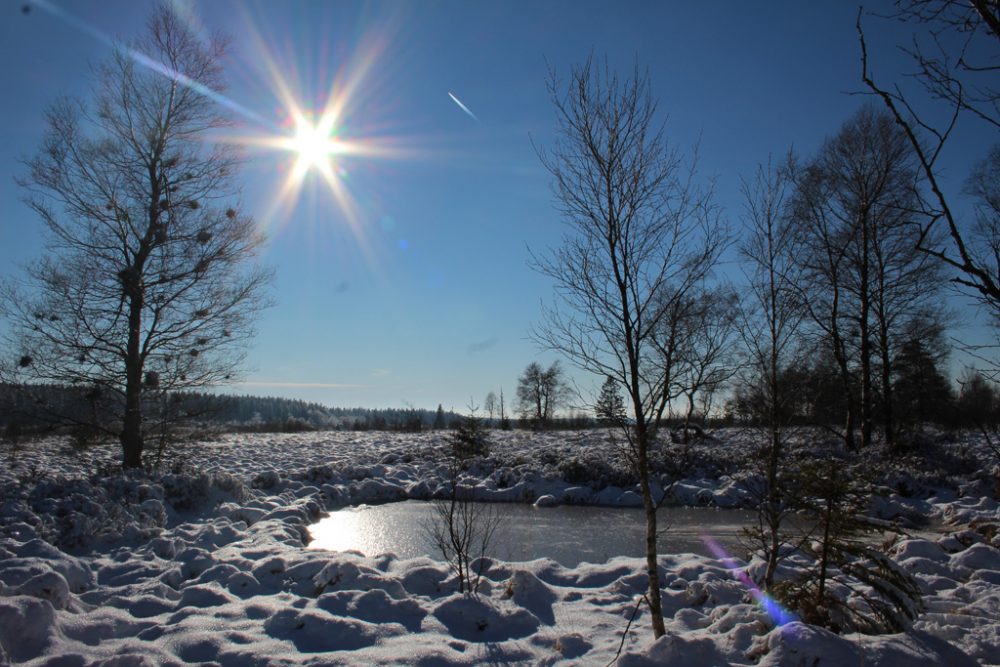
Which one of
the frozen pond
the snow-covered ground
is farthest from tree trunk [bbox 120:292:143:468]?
the frozen pond

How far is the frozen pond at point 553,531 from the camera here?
28.9 ft

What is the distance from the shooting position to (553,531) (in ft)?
34.8

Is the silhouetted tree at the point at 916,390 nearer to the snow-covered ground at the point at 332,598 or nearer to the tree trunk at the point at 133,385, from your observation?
the snow-covered ground at the point at 332,598

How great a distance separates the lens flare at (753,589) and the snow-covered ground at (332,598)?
82 millimetres

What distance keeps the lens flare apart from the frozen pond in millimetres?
152

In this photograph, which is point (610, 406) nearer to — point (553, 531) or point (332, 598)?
point (332, 598)

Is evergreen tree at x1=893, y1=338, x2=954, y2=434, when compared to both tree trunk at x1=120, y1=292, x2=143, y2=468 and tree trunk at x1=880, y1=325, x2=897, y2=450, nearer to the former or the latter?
tree trunk at x1=880, y1=325, x2=897, y2=450

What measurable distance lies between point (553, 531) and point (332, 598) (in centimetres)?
598

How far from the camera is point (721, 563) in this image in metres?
7.10

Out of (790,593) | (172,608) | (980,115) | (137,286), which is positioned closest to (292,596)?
(172,608)

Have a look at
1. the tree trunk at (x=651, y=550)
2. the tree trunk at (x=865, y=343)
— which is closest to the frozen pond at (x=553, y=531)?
the tree trunk at (x=651, y=550)

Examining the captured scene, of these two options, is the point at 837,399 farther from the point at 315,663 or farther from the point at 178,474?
the point at 178,474

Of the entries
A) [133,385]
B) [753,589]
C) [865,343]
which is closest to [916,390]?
[865,343]

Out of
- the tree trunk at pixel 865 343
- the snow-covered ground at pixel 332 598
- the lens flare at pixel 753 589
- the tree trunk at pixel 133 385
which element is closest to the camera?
the snow-covered ground at pixel 332 598
